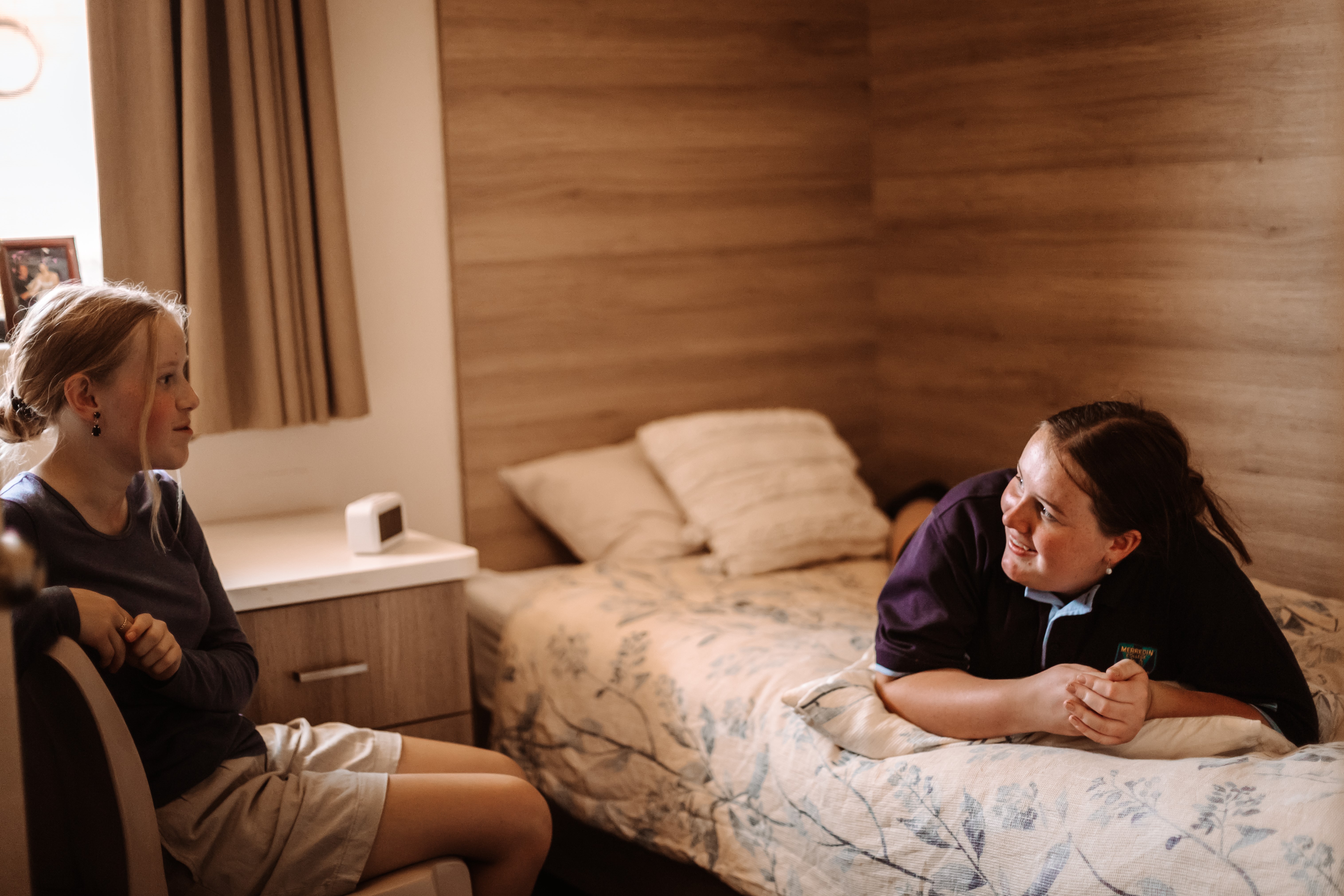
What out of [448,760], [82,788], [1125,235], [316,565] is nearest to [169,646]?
[82,788]

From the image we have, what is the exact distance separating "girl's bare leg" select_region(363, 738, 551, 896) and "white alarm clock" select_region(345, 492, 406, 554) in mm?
441

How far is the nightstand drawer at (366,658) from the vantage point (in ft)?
6.20

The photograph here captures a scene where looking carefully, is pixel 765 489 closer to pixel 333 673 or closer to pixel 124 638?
pixel 333 673

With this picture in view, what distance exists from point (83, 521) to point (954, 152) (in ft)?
6.77

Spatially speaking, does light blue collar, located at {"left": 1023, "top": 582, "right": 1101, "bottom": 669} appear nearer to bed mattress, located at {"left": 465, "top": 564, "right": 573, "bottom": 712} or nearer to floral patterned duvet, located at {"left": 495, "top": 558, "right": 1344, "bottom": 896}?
floral patterned duvet, located at {"left": 495, "top": 558, "right": 1344, "bottom": 896}

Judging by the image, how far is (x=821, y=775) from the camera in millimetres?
1590

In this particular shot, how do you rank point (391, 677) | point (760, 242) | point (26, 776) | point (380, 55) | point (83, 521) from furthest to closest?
point (760, 242) < point (380, 55) < point (391, 677) < point (83, 521) < point (26, 776)

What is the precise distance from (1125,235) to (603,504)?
1.21m

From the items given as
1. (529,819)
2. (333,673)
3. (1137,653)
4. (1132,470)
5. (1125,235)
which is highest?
(1125,235)

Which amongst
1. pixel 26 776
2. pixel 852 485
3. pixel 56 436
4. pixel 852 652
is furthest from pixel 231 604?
pixel 852 485

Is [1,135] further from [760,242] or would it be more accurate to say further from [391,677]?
[760,242]

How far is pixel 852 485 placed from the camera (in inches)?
103

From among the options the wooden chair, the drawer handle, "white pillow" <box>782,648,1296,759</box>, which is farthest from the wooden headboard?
the wooden chair

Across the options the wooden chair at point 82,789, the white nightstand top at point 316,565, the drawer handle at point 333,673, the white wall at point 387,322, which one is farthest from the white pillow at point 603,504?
the wooden chair at point 82,789
